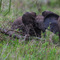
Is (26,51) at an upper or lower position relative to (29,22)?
lower

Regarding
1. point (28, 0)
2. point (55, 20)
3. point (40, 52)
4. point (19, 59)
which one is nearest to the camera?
point (19, 59)

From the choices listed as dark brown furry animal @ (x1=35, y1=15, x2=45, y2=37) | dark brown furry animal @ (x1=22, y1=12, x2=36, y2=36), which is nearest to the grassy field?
dark brown furry animal @ (x1=22, y1=12, x2=36, y2=36)

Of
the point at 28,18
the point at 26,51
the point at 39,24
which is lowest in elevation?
the point at 26,51

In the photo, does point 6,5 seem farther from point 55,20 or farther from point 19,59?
point 19,59

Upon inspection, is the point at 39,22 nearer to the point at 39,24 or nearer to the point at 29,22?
the point at 39,24

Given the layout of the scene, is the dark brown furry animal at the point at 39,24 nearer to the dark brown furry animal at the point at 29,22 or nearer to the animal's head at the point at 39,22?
the animal's head at the point at 39,22

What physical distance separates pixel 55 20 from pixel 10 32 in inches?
56.2

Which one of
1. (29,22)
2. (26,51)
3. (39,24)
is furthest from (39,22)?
(26,51)

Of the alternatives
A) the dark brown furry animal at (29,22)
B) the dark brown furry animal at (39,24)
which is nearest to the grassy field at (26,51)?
the dark brown furry animal at (29,22)

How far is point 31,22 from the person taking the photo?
518 centimetres

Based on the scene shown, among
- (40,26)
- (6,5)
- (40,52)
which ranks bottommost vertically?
(40,52)

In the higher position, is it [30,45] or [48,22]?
[48,22]

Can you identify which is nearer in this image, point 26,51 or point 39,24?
point 26,51

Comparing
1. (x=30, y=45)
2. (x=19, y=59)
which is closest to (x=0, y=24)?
(x=30, y=45)
